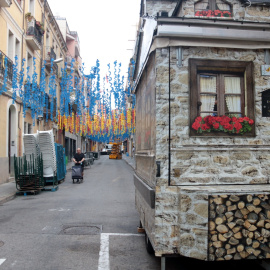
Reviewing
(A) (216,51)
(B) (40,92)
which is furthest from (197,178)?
(B) (40,92)

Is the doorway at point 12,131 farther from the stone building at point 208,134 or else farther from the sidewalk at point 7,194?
the stone building at point 208,134

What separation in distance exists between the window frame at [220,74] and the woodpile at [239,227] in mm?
875

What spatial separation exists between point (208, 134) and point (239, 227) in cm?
117

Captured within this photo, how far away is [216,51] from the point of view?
422 centimetres

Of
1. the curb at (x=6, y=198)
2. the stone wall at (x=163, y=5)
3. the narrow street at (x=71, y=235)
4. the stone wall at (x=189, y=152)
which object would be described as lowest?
the curb at (x=6, y=198)

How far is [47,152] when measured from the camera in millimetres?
14141

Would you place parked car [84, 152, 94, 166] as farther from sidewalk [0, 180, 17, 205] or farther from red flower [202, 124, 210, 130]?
red flower [202, 124, 210, 130]

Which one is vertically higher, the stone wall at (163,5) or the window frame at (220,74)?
the stone wall at (163,5)

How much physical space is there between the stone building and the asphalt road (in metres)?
1.32

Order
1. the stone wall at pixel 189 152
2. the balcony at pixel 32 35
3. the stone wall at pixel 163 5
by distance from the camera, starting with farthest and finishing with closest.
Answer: the balcony at pixel 32 35 → the stone wall at pixel 163 5 → the stone wall at pixel 189 152

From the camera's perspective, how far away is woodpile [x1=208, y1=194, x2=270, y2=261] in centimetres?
374

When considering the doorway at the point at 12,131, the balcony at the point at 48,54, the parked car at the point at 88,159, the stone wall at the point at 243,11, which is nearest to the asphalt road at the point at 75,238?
the stone wall at the point at 243,11

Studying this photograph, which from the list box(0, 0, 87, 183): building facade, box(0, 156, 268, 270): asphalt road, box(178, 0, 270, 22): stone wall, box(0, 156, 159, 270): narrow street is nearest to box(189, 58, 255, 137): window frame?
box(178, 0, 270, 22): stone wall

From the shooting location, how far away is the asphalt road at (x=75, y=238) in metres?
5.00
